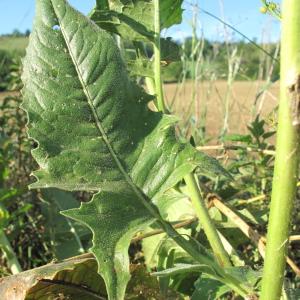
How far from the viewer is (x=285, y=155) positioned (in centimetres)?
41

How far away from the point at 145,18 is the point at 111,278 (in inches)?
13.3

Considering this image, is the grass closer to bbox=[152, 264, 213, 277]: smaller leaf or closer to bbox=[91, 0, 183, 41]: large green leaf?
bbox=[91, 0, 183, 41]: large green leaf

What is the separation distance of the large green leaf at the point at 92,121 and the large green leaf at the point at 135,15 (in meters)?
0.10

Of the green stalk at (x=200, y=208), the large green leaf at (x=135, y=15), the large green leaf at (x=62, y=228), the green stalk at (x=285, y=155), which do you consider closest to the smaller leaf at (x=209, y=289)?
the green stalk at (x=200, y=208)

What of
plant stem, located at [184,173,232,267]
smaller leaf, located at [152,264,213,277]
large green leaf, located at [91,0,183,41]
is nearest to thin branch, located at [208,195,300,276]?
plant stem, located at [184,173,232,267]

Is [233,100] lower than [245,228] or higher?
higher

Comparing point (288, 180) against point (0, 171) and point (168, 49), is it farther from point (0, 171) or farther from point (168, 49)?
point (0, 171)

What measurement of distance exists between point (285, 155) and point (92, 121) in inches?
10.5

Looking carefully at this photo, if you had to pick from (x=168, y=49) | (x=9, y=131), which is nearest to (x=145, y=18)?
(x=168, y=49)

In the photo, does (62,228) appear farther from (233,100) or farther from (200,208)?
(233,100)

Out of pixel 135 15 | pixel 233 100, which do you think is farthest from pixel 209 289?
pixel 233 100

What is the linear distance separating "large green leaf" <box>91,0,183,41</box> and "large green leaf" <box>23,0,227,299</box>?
97mm

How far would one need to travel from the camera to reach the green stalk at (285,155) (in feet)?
1.25

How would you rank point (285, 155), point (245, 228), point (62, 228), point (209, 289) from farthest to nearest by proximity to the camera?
point (62, 228)
point (245, 228)
point (209, 289)
point (285, 155)
